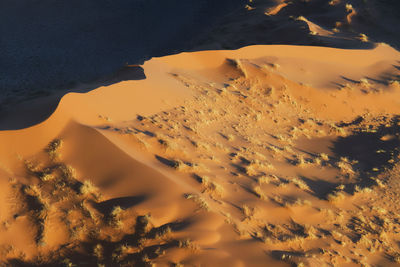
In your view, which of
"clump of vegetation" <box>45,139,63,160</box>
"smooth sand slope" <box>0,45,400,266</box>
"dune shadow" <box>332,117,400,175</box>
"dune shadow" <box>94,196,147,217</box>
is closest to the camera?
"smooth sand slope" <box>0,45,400,266</box>

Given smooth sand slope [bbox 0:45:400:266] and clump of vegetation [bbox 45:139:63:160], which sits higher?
clump of vegetation [bbox 45:139:63:160]

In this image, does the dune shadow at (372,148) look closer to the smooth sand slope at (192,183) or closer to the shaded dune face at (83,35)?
the smooth sand slope at (192,183)

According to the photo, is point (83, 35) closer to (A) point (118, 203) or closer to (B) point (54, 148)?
(B) point (54, 148)

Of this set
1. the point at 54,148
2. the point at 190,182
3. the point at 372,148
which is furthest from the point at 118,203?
the point at 372,148

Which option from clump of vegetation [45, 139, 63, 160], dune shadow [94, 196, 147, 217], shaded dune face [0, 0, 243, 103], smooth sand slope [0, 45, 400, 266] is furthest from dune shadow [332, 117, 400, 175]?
shaded dune face [0, 0, 243, 103]

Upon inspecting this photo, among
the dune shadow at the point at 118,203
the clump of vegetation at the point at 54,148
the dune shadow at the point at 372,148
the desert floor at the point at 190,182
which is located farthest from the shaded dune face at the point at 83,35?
the dune shadow at the point at 372,148

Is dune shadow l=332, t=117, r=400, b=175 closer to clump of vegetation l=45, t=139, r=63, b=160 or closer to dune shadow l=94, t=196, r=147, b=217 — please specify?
dune shadow l=94, t=196, r=147, b=217
